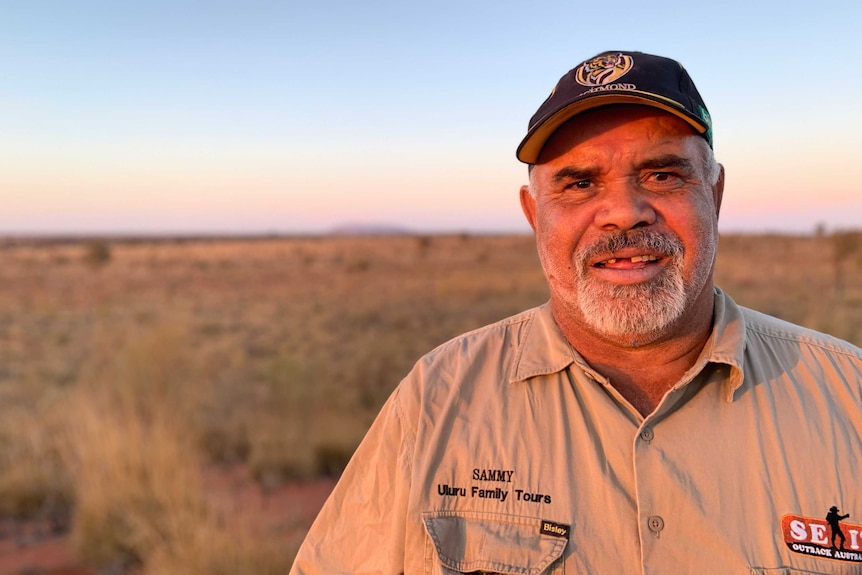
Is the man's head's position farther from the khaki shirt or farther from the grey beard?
the khaki shirt

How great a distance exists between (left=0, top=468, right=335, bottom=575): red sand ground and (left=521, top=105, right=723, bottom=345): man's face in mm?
3697

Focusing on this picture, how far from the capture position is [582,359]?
1.95 meters

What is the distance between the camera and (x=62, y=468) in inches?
243

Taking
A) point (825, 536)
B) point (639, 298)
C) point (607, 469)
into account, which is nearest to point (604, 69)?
point (639, 298)

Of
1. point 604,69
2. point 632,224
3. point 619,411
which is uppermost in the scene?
point 604,69

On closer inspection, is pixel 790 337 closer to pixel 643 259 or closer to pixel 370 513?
pixel 643 259

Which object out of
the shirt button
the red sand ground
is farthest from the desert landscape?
the shirt button

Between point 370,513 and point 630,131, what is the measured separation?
1365mm

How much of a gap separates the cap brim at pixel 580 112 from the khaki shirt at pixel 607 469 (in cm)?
57

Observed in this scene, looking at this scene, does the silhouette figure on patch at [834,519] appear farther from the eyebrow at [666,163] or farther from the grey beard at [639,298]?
the eyebrow at [666,163]

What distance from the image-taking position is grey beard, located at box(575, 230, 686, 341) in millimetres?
1875

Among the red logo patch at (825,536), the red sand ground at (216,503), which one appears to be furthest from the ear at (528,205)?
the red sand ground at (216,503)

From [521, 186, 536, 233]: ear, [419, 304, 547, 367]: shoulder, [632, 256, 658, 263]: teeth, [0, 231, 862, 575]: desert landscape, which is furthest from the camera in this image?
[0, 231, 862, 575]: desert landscape

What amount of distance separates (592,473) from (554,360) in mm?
348
